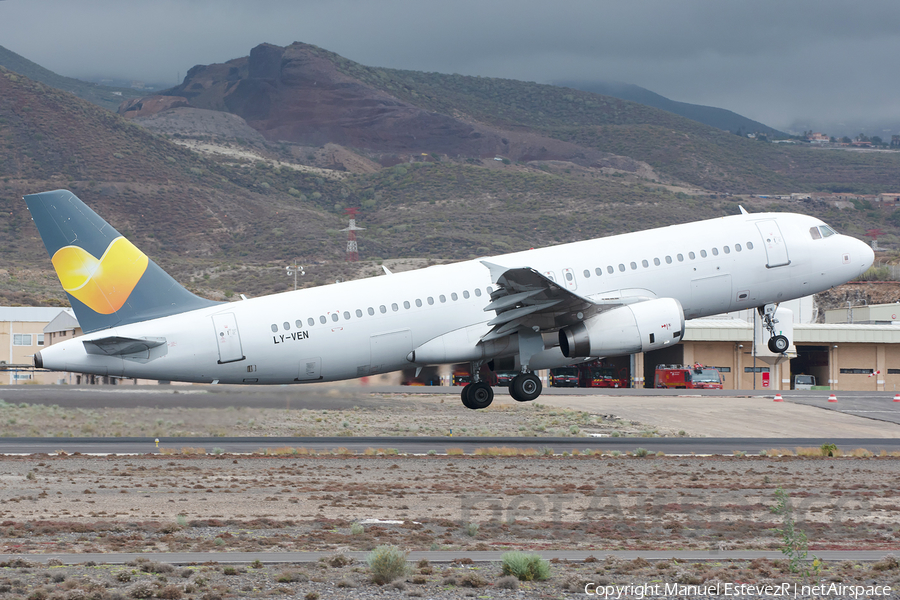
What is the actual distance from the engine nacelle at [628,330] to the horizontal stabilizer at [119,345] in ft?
42.7

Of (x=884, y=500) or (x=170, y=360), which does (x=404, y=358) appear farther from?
(x=884, y=500)

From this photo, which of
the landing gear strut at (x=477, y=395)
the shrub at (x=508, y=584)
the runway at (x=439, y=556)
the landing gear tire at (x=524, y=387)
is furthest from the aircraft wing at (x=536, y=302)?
the shrub at (x=508, y=584)

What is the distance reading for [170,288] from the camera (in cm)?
3194

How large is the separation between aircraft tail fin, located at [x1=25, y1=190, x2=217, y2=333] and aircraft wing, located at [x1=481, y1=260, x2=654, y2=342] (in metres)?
9.92

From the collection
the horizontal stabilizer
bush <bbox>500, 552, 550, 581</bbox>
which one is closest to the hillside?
the horizontal stabilizer

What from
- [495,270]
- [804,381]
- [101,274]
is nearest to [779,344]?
[495,270]

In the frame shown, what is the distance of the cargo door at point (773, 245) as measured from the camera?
34938mm

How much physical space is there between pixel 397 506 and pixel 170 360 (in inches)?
440

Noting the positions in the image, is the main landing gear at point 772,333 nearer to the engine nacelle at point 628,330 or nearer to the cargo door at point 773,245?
the cargo door at point 773,245

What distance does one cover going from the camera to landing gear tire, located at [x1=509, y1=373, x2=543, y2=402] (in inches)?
1309

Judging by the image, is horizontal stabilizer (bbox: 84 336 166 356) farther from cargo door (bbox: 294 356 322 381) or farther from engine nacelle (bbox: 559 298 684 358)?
engine nacelle (bbox: 559 298 684 358)

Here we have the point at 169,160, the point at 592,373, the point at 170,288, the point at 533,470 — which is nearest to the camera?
the point at 533,470

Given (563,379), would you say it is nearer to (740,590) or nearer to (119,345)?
(119,345)

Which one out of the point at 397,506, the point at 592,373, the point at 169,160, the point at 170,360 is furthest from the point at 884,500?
the point at 169,160
